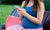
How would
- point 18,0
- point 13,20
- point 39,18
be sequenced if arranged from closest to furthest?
1. point 39,18
2. point 13,20
3. point 18,0

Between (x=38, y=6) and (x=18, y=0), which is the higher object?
(x=38, y=6)

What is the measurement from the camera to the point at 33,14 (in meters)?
1.65

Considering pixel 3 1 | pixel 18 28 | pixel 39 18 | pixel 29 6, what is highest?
pixel 29 6

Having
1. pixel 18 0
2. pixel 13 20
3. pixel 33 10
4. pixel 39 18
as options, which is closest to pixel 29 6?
pixel 33 10

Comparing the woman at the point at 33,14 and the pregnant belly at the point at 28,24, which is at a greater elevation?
the woman at the point at 33,14

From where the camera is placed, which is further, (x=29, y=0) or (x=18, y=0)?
(x=18, y=0)

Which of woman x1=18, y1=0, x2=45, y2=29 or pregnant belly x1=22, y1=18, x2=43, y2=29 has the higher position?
woman x1=18, y1=0, x2=45, y2=29

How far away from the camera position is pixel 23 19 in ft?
5.65

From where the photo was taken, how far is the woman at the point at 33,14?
1558 mm

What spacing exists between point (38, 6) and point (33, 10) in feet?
0.26

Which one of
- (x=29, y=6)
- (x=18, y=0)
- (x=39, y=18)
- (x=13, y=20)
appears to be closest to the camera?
(x=39, y=18)

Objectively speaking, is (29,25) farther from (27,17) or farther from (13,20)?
(13,20)

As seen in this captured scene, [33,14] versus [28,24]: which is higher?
[33,14]

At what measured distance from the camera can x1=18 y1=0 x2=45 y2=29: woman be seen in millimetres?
1558
